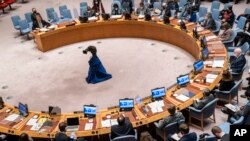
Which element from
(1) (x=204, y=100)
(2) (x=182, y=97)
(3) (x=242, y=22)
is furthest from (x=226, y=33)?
(1) (x=204, y=100)

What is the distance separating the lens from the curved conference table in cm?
837

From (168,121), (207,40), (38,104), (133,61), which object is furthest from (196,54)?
(38,104)

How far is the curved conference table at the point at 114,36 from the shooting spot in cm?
837

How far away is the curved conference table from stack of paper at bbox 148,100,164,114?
0.26ft

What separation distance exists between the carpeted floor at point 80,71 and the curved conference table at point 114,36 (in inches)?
13.7

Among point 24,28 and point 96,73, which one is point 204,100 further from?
point 24,28

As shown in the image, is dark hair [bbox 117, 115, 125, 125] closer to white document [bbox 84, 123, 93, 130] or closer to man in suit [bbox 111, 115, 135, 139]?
man in suit [bbox 111, 115, 135, 139]

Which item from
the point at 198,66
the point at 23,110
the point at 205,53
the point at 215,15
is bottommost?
the point at 23,110

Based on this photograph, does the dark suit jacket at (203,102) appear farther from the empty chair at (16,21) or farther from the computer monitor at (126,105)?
the empty chair at (16,21)

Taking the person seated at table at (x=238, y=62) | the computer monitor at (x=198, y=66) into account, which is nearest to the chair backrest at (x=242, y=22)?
the person seated at table at (x=238, y=62)

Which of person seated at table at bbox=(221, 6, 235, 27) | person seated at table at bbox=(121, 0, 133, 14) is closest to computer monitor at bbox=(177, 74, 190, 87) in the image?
person seated at table at bbox=(221, 6, 235, 27)

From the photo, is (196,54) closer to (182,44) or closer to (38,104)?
(182,44)

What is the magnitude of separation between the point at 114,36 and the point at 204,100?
7.86 meters

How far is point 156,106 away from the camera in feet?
28.8
